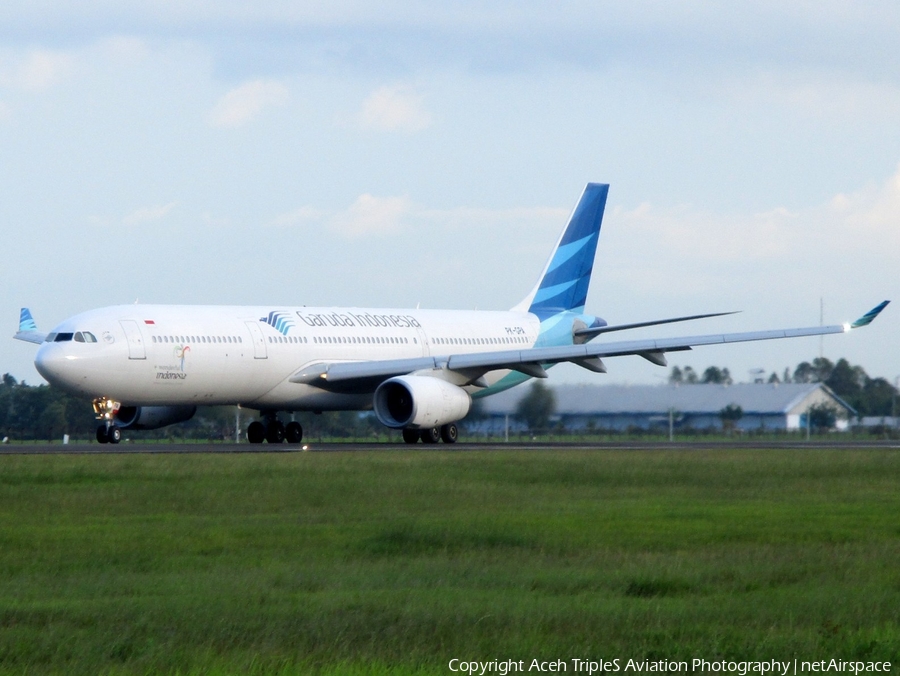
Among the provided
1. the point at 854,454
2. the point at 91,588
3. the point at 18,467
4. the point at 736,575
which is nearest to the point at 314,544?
the point at 91,588

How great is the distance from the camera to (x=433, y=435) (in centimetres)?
3653

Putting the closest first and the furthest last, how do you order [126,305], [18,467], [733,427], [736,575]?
1. [736,575]
2. [18,467]
3. [126,305]
4. [733,427]

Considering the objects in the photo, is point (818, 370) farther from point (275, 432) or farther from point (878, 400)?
point (275, 432)

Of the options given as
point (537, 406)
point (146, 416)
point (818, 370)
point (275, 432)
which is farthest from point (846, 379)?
point (146, 416)

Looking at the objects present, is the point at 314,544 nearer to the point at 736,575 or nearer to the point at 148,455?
the point at 736,575

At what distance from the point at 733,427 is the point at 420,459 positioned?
24995 mm

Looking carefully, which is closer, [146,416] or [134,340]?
[134,340]

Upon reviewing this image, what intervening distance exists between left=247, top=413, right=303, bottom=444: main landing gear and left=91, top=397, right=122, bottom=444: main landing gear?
474 centimetres

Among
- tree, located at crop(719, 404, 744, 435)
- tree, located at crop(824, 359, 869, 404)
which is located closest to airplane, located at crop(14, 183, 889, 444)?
tree, located at crop(719, 404, 744, 435)

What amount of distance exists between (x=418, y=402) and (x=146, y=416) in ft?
25.8

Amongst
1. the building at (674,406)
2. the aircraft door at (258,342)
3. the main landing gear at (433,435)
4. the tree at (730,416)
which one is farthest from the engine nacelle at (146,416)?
the tree at (730,416)

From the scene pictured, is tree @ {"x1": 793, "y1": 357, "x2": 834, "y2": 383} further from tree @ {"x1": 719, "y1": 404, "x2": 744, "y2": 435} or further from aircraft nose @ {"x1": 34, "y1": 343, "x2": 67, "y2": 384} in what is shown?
aircraft nose @ {"x1": 34, "y1": 343, "x2": 67, "y2": 384}

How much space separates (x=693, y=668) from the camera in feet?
26.2

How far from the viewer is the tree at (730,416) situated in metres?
48.3
